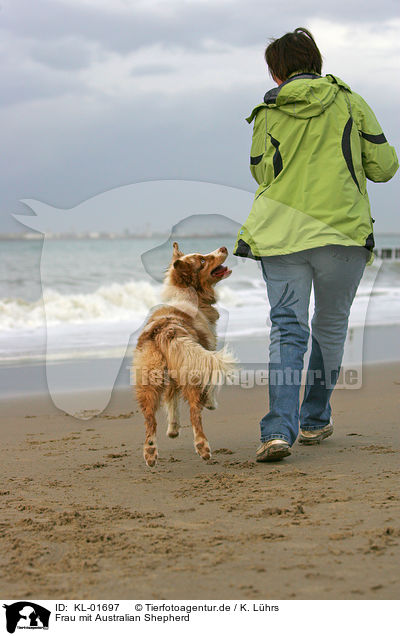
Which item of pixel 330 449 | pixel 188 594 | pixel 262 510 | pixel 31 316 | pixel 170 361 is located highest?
pixel 31 316

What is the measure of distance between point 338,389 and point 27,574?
4.53 metres

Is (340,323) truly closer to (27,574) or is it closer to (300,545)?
(300,545)

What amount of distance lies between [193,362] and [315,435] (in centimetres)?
103

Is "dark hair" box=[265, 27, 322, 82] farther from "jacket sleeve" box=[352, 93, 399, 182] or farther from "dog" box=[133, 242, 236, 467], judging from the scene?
"dog" box=[133, 242, 236, 467]

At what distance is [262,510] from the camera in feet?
10.1

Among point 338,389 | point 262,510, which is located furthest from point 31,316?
point 262,510

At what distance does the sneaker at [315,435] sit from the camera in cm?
447

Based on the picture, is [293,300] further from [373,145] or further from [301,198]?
[373,145]

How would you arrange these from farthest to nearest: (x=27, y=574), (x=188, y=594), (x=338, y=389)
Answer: (x=338, y=389), (x=27, y=574), (x=188, y=594)

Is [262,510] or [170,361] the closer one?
[262,510]

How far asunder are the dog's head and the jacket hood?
1100 millimetres
